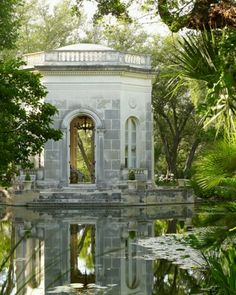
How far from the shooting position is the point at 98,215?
22.0m

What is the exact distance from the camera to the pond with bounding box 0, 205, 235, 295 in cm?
880

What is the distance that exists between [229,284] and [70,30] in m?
38.5

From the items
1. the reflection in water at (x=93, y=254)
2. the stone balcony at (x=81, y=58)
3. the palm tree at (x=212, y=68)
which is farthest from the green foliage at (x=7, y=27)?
the palm tree at (x=212, y=68)

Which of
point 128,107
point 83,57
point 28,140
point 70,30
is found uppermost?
point 70,30

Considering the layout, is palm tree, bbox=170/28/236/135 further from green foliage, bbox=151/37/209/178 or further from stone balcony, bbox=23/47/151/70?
green foliage, bbox=151/37/209/178

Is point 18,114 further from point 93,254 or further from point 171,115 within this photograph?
point 171,115

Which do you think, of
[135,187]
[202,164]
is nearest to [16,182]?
[135,187]

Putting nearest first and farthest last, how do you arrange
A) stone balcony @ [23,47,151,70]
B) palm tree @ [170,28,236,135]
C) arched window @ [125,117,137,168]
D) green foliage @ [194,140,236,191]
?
green foliage @ [194,140,236,191] < palm tree @ [170,28,236,135] < stone balcony @ [23,47,151,70] < arched window @ [125,117,137,168]

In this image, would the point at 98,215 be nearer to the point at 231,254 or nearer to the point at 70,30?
the point at 231,254

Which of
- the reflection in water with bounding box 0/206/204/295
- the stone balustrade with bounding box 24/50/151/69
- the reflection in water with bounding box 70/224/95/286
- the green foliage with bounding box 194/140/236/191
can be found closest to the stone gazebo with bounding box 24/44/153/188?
the stone balustrade with bounding box 24/50/151/69

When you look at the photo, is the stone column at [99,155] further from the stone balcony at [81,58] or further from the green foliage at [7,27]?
the green foliage at [7,27]

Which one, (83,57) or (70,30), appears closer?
(83,57)

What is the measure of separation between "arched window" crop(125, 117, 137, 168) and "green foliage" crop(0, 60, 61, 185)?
15361 mm

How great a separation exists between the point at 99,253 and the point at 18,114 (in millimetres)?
3175
